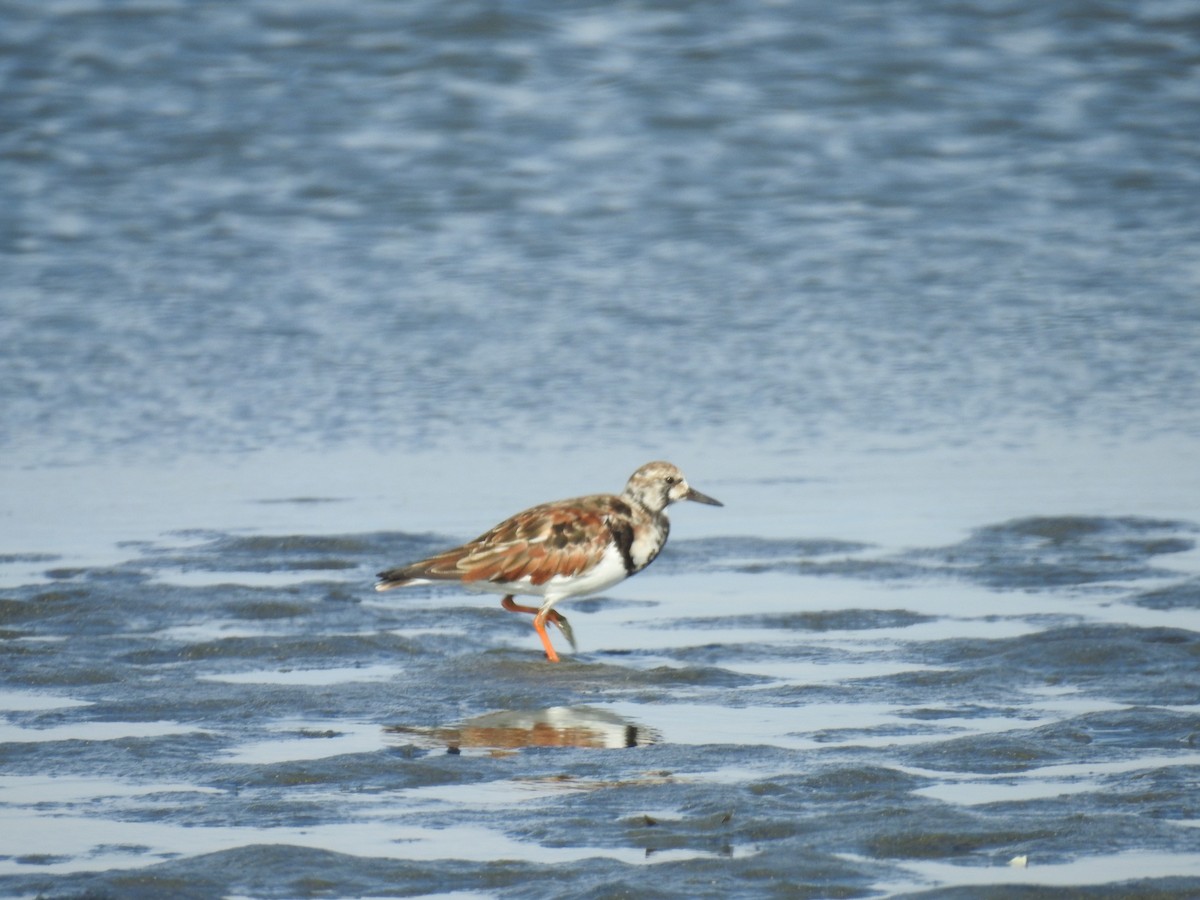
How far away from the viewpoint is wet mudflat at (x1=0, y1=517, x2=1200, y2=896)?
5480 mm

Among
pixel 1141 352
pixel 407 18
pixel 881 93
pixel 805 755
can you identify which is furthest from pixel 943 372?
pixel 407 18

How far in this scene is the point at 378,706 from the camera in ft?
24.3

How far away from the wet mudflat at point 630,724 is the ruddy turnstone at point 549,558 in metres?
0.23

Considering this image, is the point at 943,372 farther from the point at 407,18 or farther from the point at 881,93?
the point at 407,18

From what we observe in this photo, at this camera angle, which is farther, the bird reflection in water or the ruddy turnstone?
the ruddy turnstone

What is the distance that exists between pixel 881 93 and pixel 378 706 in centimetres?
1565

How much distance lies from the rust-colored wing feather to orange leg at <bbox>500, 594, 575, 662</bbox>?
164 mm

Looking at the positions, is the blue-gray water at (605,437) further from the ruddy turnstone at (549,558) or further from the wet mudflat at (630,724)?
the ruddy turnstone at (549,558)

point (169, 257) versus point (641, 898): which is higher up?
point (169, 257)

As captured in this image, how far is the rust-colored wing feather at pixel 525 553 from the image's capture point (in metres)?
8.89

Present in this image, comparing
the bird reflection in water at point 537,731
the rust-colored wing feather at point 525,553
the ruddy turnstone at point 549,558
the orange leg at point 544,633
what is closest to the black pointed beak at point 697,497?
the ruddy turnstone at point 549,558

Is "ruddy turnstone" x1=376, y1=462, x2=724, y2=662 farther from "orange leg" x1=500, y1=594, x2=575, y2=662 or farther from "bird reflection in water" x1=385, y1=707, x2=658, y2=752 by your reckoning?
"bird reflection in water" x1=385, y1=707, x2=658, y2=752

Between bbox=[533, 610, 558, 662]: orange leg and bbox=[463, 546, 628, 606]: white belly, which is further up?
bbox=[463, 546, 628, 606]: white belly

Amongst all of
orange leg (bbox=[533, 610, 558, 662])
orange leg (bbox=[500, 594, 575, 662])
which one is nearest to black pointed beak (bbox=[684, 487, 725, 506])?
orange leg (bbox=[500, 594, 575, 662])
